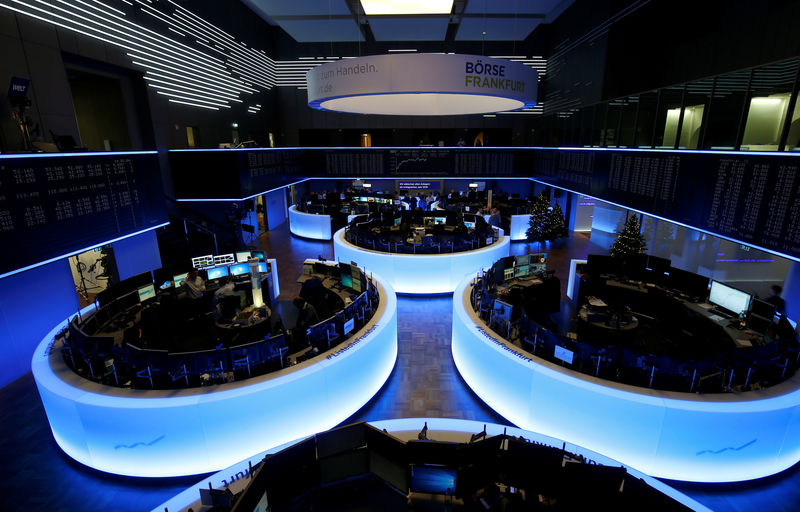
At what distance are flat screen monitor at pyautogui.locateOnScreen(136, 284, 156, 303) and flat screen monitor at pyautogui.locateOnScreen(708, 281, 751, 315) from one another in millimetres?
10572

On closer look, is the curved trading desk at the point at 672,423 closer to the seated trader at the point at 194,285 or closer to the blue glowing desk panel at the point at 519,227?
the seated trader at the point at 194,285

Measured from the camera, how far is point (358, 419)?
5.42 meters

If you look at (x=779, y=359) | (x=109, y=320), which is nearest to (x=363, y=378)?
(x=109, y=320)

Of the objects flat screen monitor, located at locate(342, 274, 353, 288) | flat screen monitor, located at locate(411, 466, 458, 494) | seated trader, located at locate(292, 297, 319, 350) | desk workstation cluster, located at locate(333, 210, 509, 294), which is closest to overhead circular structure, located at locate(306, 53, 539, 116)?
seated trader, located at locate(292, 297, 319, 350)

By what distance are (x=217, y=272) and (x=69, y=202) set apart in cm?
289

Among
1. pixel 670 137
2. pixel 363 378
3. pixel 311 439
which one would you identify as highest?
pixel 670 137

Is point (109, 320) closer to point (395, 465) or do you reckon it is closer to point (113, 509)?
point (113, 509)

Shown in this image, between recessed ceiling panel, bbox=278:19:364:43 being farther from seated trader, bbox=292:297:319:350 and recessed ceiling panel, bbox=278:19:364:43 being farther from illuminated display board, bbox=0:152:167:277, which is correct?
seated trader, bbox=292:297:319:350

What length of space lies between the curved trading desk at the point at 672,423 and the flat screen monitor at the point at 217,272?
22.6ft

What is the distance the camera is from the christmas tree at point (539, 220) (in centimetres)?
1427

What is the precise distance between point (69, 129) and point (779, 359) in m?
12.6

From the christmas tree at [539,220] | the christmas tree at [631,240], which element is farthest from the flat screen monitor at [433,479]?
the christmas tree at [539,220]

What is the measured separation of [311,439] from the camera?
3.18 metres

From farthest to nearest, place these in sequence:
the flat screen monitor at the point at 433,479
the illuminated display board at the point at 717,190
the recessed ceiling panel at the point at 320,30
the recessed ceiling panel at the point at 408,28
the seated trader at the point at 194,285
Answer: the recessed ceiling panel at the point at 320,30 → the recessed ceiling panel at the point at 408,28 → the seated trader at the point at 194,285 → the illuminated display board at the point at 717,190 → the flat screen monitor at the point at 433,479
